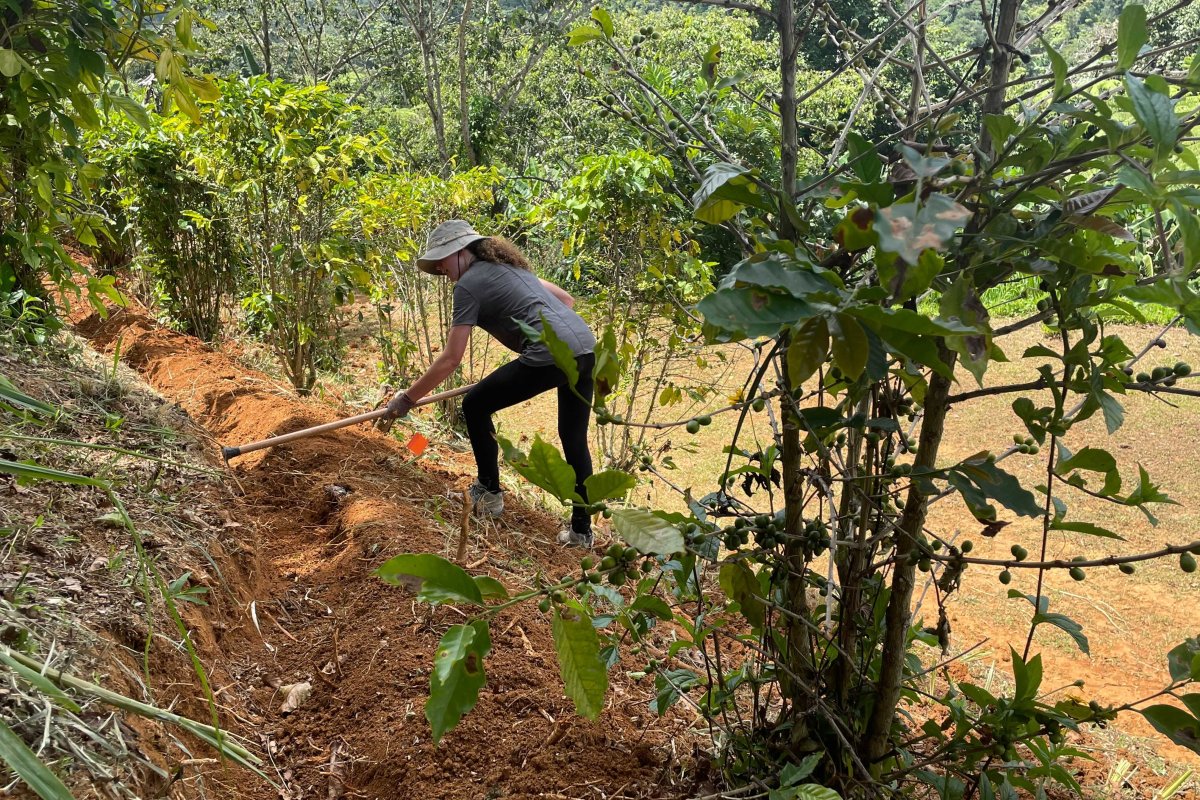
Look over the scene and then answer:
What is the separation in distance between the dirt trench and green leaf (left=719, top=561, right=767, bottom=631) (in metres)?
0.79

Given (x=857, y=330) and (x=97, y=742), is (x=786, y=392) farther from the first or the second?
(x=97, y=742)

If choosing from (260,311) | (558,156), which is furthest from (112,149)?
(558,156)

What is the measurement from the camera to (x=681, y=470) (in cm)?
729

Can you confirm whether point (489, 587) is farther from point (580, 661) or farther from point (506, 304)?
point (506, 304)

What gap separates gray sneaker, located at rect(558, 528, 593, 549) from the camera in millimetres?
4336

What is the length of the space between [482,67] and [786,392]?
15.7 m

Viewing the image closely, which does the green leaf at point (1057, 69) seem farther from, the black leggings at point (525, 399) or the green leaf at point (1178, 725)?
the black leggings at point (525, 399)

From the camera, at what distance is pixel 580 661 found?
113cm

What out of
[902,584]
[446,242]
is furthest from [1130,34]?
[446,242]

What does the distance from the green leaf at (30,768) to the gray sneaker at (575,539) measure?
3318 millimetres

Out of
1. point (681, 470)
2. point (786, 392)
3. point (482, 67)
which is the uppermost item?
point (482, 67)

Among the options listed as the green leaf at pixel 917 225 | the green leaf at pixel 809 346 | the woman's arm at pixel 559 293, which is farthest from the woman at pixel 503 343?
the green leaf at pixel 917 225

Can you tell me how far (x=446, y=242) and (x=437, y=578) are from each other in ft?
11.4

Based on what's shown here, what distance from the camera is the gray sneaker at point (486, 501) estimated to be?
14.2ft
